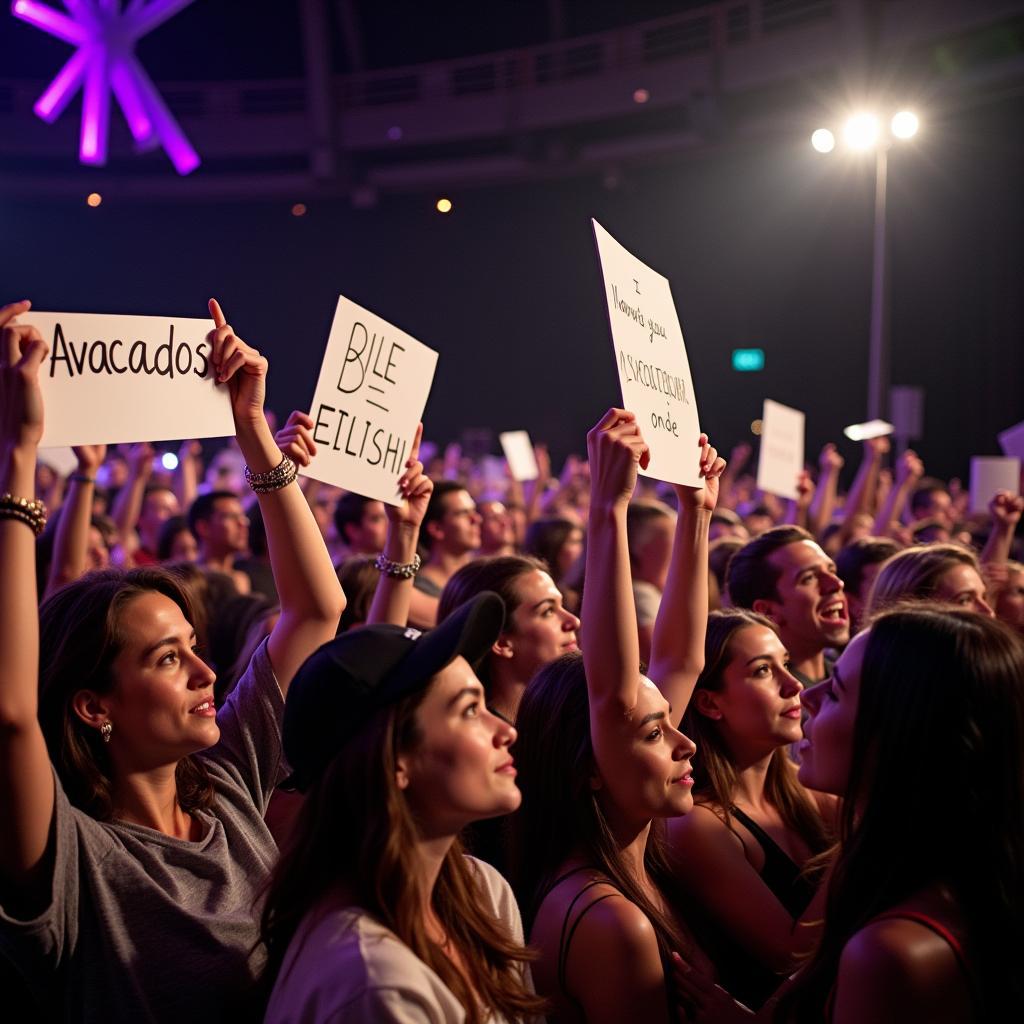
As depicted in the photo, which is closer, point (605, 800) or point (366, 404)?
point (605, 800)

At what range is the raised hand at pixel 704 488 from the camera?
10.4ft

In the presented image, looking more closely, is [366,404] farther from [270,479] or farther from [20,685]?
[20,685]

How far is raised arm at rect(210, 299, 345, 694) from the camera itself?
262 cm

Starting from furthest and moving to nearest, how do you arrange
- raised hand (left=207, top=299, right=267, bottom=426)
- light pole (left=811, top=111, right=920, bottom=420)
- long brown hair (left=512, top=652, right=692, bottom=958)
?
light pole (left=811, top=111, right=920, bottom=420), raised hand (left=207, top=299, right=267, bottom=426), long brown hair (left=512, top=652, right=692, bottom=958)

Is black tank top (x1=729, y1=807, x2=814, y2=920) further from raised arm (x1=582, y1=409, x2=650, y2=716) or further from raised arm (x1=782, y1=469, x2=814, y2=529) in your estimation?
raised arm (x1=782, y1=469, x2=814, y2=529)

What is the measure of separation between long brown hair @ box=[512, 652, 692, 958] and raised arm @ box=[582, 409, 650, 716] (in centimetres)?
12

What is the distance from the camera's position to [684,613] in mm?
3049

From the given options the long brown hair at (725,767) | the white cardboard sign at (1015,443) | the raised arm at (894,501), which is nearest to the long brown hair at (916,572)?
the long brown hair at (725,767)

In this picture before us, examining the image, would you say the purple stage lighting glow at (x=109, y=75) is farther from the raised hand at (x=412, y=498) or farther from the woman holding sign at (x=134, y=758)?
the woman holding sign at (x=134, y=758)

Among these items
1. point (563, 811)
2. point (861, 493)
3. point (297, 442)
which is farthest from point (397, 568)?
point (861, 493)

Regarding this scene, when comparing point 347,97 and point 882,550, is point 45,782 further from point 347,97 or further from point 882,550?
point 347,97

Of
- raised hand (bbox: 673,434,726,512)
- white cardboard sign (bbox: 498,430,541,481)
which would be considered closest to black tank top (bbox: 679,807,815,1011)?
raised hand (bbox: 673,434,726,512)

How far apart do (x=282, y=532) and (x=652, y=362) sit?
107 centimetres

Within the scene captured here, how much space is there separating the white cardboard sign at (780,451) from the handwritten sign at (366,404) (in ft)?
10.6
